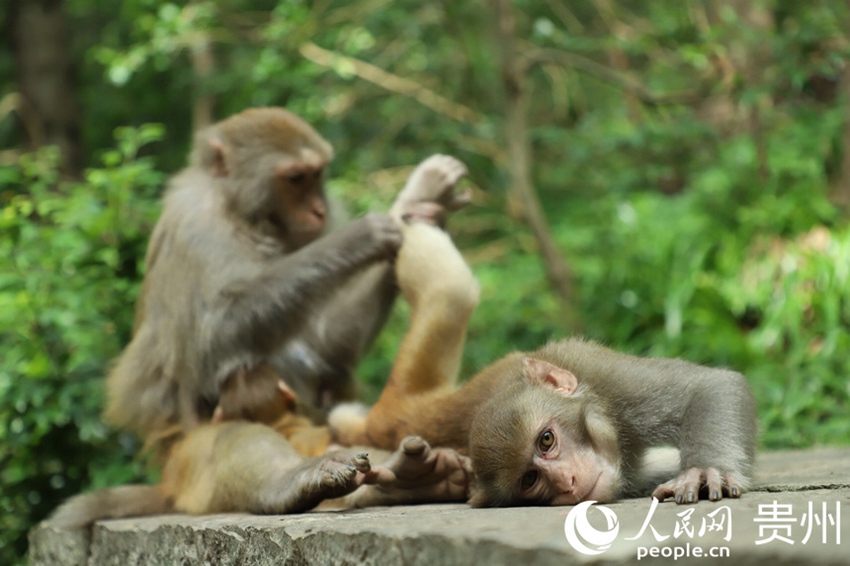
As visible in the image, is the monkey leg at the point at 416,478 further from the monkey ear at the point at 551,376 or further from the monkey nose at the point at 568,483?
the monkey nose at the point at 568,483

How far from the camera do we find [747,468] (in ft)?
9.45

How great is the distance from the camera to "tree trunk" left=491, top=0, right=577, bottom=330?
7199 mm

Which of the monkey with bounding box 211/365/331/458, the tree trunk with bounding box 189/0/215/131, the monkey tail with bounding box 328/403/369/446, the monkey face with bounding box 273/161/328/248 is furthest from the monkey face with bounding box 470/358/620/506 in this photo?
the tree trunk with bounding box 189/0/215/131

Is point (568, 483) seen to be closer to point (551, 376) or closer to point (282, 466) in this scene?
point (551, 376)

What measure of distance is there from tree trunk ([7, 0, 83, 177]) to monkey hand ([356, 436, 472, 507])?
18.0 ft

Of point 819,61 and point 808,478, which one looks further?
point 819,61

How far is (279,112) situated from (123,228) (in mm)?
1275

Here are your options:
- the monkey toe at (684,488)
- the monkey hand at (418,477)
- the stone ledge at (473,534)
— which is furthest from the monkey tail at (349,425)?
the monkey toe at (684,488)

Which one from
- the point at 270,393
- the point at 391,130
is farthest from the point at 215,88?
the point at 270,393

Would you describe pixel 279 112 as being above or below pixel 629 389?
above

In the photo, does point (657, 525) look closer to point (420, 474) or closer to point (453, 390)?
point (420, 474)

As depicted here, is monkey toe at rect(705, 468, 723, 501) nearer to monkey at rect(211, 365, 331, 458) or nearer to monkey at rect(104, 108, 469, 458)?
monkey at rect(211, 365, 331, 458)

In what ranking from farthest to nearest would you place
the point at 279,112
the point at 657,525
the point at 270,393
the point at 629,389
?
1. the point at 279,112
2. the point at 270,393
3. the point at 629,389
4. the point at 657,525

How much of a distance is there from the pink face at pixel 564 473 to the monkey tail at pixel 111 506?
1904 millimetres
